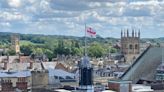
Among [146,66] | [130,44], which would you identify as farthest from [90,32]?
[130,44]

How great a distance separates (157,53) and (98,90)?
29148 mm

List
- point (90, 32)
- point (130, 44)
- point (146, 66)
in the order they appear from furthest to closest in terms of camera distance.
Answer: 1. point (130, 44)
2. point (146, 66)
3. point (90, 32)

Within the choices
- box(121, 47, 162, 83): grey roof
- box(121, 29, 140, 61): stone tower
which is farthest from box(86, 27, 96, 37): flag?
box(121, 29, 140, 61): stone tower

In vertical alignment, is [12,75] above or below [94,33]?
below

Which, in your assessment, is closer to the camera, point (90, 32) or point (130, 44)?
point (90, 32)

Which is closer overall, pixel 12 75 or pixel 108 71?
pixel 12 75

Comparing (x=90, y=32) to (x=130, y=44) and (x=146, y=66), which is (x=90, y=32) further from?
(x=130, y=44)

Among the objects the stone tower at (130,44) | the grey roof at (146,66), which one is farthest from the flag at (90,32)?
the stone tower at (130,44)

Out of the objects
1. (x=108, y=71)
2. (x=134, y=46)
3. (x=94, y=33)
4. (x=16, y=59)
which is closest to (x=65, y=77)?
(x=108, y=71)

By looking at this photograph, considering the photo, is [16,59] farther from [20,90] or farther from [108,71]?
[20,90]

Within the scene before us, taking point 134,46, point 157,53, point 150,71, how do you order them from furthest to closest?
point 134,46 < point 157,53 < point 150,71

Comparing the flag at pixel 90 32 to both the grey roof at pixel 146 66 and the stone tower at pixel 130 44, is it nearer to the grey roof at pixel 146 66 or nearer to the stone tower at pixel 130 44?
the grey roof at pixel 146 66

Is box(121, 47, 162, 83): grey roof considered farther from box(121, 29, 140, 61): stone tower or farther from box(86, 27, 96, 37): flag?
box(121, 29, 140, 61): stone tower

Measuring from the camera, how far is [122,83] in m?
52.1
